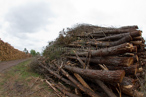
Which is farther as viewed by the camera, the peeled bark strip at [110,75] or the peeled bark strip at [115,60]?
the peeled bark strip at [115,60]

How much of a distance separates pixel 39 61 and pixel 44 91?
2.92 metres

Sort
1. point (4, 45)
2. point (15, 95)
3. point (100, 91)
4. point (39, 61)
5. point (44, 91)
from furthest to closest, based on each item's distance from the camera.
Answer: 1. point (4, 45)
2. point (39, 61)
3. point (44, 91)
4. point (15, 95)
5. point (100, 91)

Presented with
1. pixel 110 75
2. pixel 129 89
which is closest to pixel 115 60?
pixel 110 75

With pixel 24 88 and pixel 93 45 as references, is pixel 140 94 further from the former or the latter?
pixel 24 88

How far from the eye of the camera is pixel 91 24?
892 centimetres

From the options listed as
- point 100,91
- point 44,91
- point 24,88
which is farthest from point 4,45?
point 100,91

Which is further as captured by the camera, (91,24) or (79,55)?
(91,24)

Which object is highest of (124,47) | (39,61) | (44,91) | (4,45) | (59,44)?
(4,45)

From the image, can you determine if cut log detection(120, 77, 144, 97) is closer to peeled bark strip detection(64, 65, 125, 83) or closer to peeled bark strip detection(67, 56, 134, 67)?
peeled bark strip detection(67, 56, 134, 67)

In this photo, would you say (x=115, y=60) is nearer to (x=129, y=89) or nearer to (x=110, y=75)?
(x=110, y=75)

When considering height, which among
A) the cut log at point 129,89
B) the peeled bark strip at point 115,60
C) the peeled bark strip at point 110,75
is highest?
the peeled bark strip at point 115,60

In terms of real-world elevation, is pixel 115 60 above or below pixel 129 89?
above

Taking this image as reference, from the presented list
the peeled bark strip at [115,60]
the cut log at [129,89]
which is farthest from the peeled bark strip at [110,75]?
the cut log at [129,89]

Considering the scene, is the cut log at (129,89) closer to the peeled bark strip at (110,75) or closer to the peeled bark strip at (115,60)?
the peeled bark strip at (115,60)
